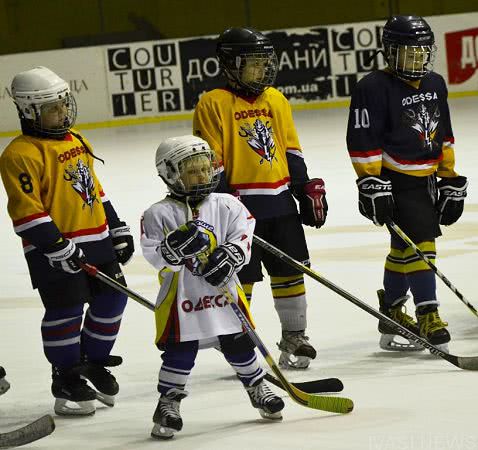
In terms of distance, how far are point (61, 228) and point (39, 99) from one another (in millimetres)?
369

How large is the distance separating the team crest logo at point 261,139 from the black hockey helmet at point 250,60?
→ 0.11 m

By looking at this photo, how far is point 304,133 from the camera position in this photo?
1087 centimetres

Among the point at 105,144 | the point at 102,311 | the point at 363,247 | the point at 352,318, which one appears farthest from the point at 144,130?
the point at 102,311

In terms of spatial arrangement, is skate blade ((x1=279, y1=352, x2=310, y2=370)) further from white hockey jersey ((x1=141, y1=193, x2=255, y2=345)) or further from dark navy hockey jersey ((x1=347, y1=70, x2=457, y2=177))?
white hockey jersey ((x1=141, y1=193, x2=255, y2=345))

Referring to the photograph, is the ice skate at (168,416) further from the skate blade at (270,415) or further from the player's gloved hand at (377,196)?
the player's gloved hand at (377,196)

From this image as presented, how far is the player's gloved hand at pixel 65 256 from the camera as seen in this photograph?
11.7 feet

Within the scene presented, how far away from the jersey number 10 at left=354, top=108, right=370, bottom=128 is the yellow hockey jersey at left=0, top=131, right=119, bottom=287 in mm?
911

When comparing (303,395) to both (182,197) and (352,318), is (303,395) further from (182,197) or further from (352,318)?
(352,318)

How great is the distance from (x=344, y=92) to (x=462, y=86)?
1165 millimetres

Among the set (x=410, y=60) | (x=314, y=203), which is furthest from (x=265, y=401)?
(x=410, y=60)

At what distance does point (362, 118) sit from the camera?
13.8 feet

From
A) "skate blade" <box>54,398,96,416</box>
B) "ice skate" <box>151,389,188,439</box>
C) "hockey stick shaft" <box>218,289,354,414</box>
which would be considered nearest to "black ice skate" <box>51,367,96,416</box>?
"skate blade" <box>54,398,96,416</box>

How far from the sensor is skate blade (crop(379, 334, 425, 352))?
4223 mm

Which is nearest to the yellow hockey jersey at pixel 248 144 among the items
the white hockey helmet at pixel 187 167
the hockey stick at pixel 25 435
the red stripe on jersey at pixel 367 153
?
the red stripe on jersey at pixel 367 153
